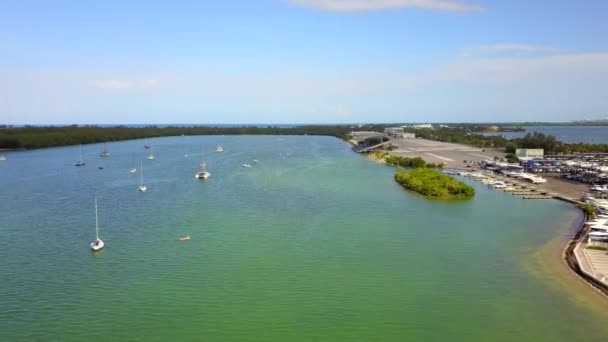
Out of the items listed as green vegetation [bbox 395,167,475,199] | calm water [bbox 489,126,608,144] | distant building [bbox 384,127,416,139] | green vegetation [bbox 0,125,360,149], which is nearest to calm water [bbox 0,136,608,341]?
green vegetation [bbox 395,167,475,199]

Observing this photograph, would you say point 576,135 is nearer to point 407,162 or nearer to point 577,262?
point 407,162

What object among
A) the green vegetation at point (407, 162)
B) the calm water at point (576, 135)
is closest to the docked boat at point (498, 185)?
the green vegetation at point (407, 162)

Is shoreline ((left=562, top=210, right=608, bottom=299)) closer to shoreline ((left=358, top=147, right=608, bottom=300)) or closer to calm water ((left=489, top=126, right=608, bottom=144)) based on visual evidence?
shoreline ((left=358, top=147, right=608, bottom=300))

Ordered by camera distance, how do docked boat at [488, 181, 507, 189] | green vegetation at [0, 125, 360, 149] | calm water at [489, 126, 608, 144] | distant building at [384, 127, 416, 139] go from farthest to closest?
calm water at [489, 126, 608, 144] < distant building at [384, 127, 416, 139] < green vegetation at [0, 125, 360, 149] < docked boat at [488, 181, 507, 189]

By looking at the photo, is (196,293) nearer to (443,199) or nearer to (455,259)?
(455,259)

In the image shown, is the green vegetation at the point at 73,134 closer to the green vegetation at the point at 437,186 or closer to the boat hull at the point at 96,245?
the green vegetation at the point at 437,186
